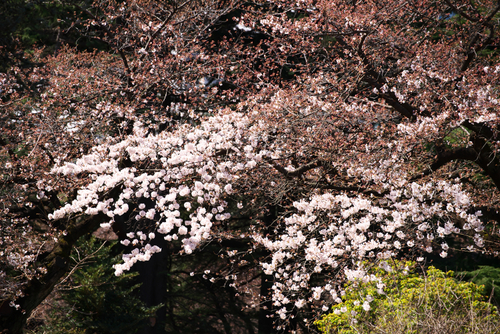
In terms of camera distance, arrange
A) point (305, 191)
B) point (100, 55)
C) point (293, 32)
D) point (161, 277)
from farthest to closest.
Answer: point (161, 277) → point (100, 55) → point (293, 32) → point (305, 191)

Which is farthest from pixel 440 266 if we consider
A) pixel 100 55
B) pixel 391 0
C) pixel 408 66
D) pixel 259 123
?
pixel 100 55

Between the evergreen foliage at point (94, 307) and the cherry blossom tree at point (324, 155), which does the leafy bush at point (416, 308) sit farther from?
the evergreen foliage at point (94, 307)

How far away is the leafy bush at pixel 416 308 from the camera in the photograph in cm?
531

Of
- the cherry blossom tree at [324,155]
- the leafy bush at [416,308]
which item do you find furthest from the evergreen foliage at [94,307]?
the leafy bush at [416,308]

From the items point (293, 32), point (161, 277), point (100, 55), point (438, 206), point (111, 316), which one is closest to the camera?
point (438, 206)

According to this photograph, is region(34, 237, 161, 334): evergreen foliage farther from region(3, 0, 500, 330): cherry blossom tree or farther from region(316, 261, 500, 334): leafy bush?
region(316, 261, 500, 334): leafy bush

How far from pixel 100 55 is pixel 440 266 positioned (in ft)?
36.2

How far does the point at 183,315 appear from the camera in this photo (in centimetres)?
1345

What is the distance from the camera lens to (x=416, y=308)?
19.9 feet

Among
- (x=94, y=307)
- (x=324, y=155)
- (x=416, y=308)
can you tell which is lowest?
(x=94, y=307)

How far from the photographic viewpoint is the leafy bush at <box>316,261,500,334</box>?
209 inches

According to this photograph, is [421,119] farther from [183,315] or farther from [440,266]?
[183,315]

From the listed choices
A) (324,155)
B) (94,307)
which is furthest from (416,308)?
(94,307)

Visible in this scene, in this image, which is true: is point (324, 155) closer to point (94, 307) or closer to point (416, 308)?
point (416, 308)
